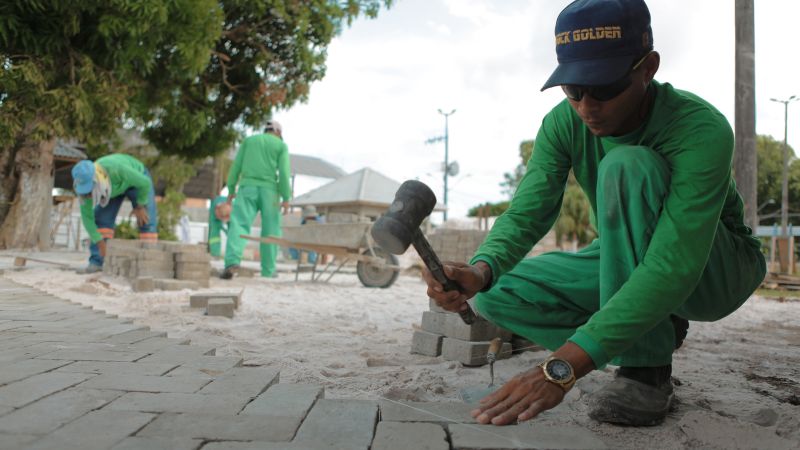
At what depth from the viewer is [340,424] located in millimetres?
1487

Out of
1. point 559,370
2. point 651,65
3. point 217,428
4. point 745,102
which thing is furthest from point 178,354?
point 745,102

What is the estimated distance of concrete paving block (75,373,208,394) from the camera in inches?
69.7

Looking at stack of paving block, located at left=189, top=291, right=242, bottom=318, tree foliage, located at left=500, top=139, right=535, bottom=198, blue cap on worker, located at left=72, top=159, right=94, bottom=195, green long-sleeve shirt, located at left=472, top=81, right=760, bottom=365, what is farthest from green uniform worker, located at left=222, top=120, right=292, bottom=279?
tree foliage, located at left=500, top=139, right=535, bottom=198

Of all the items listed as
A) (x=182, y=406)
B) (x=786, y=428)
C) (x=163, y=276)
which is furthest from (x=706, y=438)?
(x=163, y=276)

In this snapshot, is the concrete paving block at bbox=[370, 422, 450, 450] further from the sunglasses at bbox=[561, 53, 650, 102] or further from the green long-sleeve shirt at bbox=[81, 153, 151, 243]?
the green long-sleeve shirt at bbox=[81, 153, 151, 243]

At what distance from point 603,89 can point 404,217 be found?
0.63 meters

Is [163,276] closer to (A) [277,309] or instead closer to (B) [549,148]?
(A) [277,309]

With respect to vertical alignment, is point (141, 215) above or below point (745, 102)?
below

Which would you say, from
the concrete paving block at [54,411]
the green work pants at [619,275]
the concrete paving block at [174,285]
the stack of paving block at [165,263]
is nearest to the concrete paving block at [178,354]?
the concrete paving block at [54,411]

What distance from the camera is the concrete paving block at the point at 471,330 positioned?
2609 mm

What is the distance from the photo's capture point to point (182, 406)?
160 centimetres

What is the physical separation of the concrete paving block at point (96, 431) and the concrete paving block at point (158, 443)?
0.03 metres

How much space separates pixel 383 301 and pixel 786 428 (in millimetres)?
4051

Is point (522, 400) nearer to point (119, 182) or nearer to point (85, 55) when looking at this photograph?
point (119, 182)
